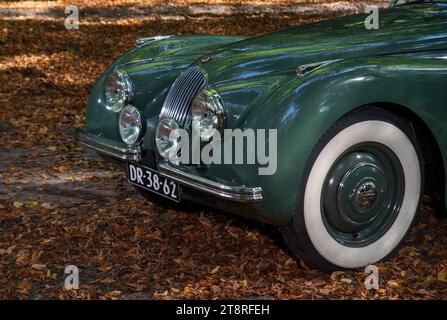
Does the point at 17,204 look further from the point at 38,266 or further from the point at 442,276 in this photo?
the point at 442,276

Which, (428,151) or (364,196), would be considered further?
(428,151)

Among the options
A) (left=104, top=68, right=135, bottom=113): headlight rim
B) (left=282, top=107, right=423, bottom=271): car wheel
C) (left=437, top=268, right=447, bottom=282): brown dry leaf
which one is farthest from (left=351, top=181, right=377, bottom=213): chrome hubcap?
(left=104, top=68, right=135, bottom=113): headlight rim

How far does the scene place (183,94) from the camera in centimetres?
411

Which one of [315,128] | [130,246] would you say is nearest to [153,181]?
[130,246]

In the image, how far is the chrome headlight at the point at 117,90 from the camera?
14.7ft

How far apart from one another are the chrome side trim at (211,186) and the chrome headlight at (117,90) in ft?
2.28

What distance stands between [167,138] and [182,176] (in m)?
0.28

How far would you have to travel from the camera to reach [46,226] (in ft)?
15.6

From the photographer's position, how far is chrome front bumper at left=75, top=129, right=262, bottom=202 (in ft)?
11.7

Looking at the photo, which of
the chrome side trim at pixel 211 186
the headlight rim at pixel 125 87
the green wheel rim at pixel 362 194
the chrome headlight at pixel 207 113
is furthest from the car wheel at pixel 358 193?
the headlight rim at pixel 125 87

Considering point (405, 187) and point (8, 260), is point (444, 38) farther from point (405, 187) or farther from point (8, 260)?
point (8, 260)

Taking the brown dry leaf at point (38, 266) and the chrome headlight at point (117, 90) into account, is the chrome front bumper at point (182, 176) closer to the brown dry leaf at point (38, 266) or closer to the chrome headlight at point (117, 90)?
the chrome headlight at point (117, 90)

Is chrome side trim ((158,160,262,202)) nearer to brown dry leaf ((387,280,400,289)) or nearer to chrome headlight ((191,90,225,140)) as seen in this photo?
chrome headlight ((191,90,225,140))
